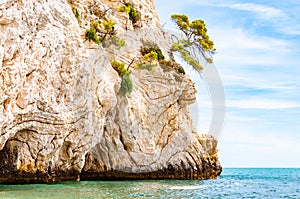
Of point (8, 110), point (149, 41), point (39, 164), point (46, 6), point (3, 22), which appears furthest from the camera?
point (149, 41)

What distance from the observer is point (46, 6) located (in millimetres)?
19969

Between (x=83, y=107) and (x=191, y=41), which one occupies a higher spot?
(x=191, y=41)

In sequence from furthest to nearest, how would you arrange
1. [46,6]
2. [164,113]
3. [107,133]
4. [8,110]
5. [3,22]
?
[164,113] → [107,133] → [46,6] → [8,110] → [3,22]

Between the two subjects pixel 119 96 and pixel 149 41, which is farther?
pixel 149 41

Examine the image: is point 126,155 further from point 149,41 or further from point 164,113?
point 149,41

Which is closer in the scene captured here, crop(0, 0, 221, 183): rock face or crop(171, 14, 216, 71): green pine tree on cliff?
crop(0, 0, 221, 183): rock face

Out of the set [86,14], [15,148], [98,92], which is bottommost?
[15,148]

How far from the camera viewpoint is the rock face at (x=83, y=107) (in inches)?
699

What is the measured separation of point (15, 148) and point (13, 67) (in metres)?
5.55

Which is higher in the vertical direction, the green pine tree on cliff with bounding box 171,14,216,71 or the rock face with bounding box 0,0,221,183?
the green pine tree on cliff with bounding box 171,14,216,71

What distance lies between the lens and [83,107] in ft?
78.1

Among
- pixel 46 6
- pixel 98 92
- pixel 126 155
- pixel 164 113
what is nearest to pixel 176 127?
pixel 164 113

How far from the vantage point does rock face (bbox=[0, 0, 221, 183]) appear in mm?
17766

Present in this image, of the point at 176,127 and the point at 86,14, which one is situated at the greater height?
the point at 86,14
